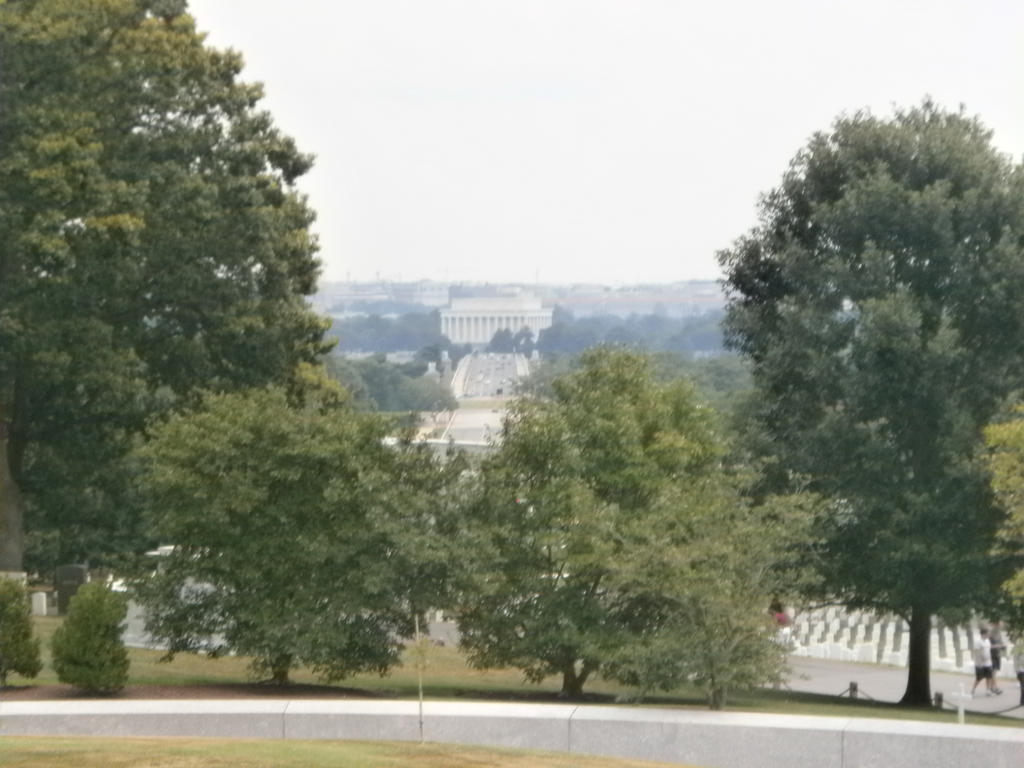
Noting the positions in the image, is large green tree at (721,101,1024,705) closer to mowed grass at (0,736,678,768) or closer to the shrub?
the shrub

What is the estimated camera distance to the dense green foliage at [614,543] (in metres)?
21.4

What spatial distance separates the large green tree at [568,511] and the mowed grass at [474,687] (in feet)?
3.15

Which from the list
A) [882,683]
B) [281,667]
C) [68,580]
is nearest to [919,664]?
[882,683]

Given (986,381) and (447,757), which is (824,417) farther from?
(447,757)

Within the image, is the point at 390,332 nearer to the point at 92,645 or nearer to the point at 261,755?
the point at 92,645

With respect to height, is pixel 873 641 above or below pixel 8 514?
below

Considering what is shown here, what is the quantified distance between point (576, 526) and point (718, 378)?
5332 cm

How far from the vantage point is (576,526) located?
23.1 meters

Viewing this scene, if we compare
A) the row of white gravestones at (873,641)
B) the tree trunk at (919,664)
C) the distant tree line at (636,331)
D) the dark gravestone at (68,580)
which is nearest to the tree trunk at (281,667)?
the tree trunk at (919,664)

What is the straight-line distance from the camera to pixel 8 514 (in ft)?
110

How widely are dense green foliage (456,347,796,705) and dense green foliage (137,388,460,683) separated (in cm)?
89

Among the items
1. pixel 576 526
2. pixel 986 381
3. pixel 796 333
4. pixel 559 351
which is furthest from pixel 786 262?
pixel 559 351

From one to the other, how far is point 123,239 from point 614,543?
12.1 metres

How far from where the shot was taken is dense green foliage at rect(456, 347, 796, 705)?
21.4m
